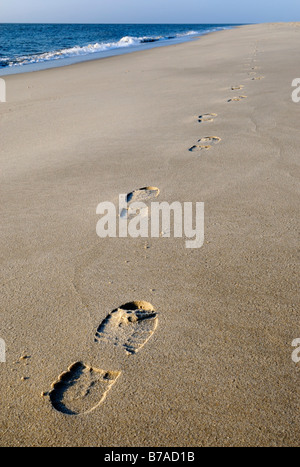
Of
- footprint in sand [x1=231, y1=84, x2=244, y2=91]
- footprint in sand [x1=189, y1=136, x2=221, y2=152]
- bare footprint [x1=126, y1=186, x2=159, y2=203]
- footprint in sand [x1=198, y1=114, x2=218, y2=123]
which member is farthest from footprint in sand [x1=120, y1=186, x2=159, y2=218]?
footprint in sand [x1=231, y1=84, x2=244, y2=91]

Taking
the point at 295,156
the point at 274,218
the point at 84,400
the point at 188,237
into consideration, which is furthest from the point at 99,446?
the point at 295,156

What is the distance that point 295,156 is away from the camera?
2.92 metres

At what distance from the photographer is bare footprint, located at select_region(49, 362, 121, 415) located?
1.21 meters

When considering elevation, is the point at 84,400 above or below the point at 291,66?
below

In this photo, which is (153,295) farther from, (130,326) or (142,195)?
(142,195)

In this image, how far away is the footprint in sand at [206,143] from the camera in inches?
128

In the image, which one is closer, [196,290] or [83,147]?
[196,290]

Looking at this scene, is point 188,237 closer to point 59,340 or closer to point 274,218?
point 274,218

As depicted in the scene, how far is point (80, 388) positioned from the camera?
1260mm

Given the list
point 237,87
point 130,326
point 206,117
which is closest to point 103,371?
point 130,326

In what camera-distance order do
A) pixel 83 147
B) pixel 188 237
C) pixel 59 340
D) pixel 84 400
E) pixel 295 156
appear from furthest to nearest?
pixel 83 147 < pixel 295 156 < pixel 188 237 < pixel 59 340 < pixel 84 400

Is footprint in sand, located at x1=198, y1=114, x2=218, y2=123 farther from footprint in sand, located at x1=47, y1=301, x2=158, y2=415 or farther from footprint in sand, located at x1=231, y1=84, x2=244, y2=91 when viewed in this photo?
footprint in sand, located at x1=47, y1=301, x2=158, y2=415

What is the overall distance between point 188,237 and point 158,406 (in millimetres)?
1010

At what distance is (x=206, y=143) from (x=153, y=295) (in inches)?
80.0
